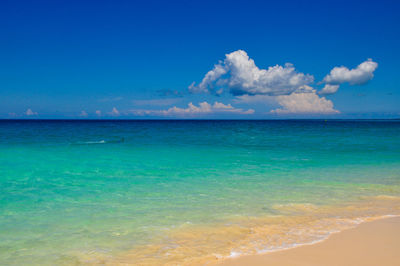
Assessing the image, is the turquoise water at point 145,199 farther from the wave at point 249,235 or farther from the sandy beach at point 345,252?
the sandy beach at point 345,252

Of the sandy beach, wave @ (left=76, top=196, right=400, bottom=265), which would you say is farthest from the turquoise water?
the sandy beach

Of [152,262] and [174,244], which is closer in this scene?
[152,262]

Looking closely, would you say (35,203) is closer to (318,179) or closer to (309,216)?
(309,216)

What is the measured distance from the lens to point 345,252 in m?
5.42

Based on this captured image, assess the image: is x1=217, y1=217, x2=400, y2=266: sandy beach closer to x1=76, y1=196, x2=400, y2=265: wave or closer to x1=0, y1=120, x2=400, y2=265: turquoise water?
Answer: x1=76, y1=196, x2=400, y2=265: wave

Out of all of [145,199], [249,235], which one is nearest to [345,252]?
[249,235]

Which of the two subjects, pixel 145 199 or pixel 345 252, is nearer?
pixel 345 252

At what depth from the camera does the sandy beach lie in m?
5.07

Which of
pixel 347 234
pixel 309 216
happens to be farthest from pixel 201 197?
pixel 347 234

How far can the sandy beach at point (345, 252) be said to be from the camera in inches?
199

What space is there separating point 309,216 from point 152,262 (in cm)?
446

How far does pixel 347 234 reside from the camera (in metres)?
6.33

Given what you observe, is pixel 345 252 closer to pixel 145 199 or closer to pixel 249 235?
→ pixel 249 235

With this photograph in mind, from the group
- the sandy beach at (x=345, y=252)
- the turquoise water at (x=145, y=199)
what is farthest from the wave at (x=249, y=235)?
the sandy beach at (x=345, y=252)
